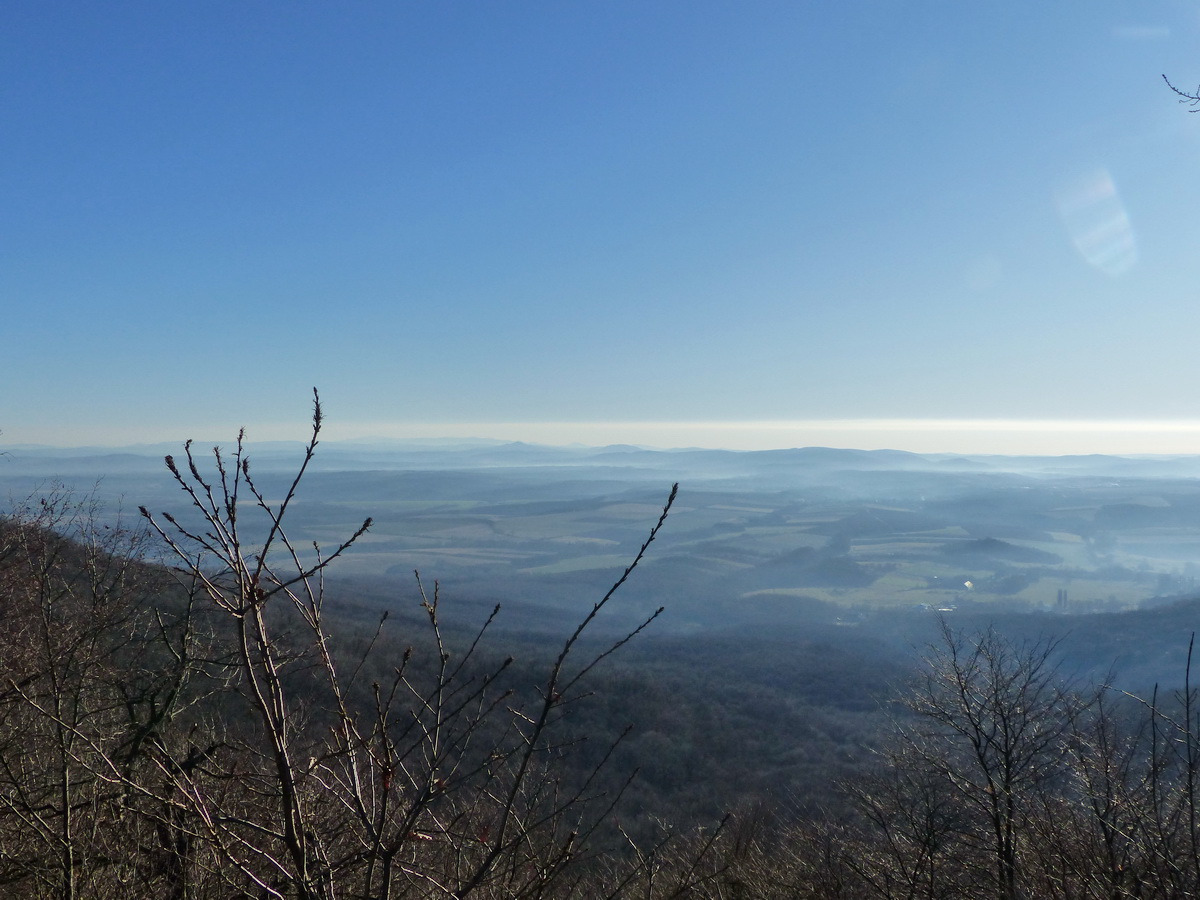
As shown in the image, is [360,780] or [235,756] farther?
[235,756]

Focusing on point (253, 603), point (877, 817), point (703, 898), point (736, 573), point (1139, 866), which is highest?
point (253, 603)

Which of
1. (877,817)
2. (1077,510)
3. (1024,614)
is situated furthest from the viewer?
Answer: (1077,510)

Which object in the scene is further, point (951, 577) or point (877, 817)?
point (951, 577)

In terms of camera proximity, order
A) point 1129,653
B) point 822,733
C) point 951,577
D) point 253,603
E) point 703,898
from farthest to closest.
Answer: point 951,577 < point 1129,653 < point 822,733 < point 703,898 < point 253,603

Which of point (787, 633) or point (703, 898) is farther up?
point (703, 898)

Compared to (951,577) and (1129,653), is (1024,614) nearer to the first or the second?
(1129,653)

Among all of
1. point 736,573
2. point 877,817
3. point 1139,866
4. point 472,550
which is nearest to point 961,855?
point 877,817

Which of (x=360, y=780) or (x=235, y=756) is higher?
(x=360, y=780)
